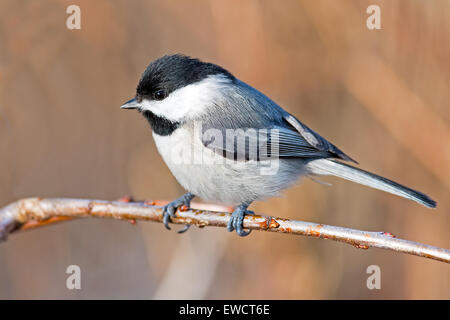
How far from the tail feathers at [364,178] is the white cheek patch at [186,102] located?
2.27ft

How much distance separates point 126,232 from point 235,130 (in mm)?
2063

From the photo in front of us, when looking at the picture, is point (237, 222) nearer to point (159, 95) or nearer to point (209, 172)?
point (209, 172)

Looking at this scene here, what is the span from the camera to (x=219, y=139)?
2305 millimetres

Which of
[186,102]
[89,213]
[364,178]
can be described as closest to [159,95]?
[186,102]

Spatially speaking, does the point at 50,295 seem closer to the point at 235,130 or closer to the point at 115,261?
the point at 115,261

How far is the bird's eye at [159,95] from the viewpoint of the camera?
2375 mm

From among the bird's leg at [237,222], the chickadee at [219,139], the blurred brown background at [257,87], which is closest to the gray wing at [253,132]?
the chickadee at [219,139]

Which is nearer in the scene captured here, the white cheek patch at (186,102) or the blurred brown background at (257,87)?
the white cheek patch at (186,102)

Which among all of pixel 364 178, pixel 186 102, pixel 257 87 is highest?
pixel 257 87

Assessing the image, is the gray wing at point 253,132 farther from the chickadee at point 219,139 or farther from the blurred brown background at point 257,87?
the blurred brown background at point 257,87

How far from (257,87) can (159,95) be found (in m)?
1.38

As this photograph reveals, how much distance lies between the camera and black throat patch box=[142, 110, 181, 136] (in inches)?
92.9

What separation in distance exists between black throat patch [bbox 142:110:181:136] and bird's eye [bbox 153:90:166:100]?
88 mm

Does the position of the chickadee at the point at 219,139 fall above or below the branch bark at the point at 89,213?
above
